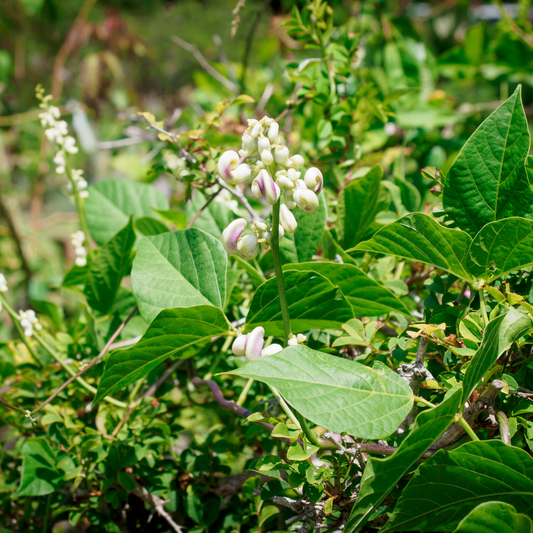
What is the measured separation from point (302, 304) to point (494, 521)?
0.51 ft

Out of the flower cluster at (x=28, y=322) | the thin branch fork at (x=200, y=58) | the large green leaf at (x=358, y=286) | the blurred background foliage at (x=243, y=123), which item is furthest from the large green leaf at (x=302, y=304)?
the thin branch fork at (x=200, y=58)

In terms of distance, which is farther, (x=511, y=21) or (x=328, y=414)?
(x=511, y=21)

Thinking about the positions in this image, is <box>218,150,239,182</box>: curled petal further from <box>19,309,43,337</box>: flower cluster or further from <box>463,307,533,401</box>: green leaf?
<box>19,309,43,337</box>: flower cluster

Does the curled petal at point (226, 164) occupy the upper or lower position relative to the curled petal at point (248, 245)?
upper

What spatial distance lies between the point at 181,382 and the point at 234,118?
1.77ft

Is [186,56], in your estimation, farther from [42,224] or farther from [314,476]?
[314,476]

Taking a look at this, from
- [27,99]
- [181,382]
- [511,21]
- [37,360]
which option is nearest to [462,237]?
[181,382]

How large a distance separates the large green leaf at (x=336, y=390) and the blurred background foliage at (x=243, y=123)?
0.17m

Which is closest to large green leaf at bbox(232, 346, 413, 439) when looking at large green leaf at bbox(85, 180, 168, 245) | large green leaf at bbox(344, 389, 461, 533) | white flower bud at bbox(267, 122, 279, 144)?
large green leaf at bbox(344, 389, 461, 533)

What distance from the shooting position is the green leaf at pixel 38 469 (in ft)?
1.32

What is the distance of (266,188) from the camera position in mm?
243

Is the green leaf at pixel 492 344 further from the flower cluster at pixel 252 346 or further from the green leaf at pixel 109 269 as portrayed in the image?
the green leaf at pixel 109 269

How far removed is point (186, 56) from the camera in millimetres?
2688

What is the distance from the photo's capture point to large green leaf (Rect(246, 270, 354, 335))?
0.30m
